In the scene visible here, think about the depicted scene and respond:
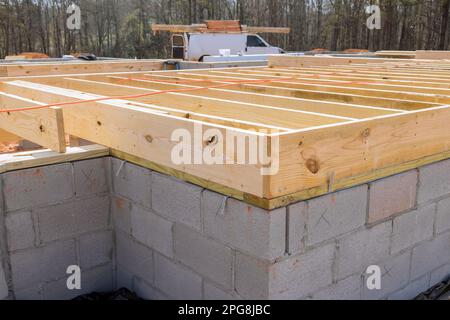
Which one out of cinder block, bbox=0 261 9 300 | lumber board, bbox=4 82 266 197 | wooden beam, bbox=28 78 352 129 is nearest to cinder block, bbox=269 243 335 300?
lumber board, bbox=4 82 266 197

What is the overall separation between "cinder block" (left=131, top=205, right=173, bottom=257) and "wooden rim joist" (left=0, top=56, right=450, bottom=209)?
1.21ft

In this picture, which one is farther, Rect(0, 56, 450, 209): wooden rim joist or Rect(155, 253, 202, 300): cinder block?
Rect(155, 253, 202, 300): cinder block

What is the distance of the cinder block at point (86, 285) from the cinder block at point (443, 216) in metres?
2.48

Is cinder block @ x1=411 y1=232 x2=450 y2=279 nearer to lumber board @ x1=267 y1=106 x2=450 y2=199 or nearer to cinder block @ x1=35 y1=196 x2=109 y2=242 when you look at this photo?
lumber board @ x1=267 y1=106 x2=450 y2=199

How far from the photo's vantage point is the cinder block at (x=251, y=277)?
2.46m

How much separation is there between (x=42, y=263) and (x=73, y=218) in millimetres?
368

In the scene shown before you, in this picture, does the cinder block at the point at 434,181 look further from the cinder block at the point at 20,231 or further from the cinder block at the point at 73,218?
the cinder block at the point at 20,231

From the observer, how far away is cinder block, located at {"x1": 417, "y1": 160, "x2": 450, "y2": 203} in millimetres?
3160

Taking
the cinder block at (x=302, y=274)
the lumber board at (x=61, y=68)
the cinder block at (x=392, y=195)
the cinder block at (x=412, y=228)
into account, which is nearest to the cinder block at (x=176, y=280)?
the cinder block at (x=302, y=274)

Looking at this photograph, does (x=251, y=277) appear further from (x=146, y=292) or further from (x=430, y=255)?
(x=430, y=255)

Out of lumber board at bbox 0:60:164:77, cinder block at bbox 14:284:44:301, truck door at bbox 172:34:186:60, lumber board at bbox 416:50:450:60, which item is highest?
truck door at bbox 172:34:186:60

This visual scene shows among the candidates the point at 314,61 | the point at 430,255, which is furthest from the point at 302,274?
the point at 314,61

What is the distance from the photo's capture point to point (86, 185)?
339 cm
